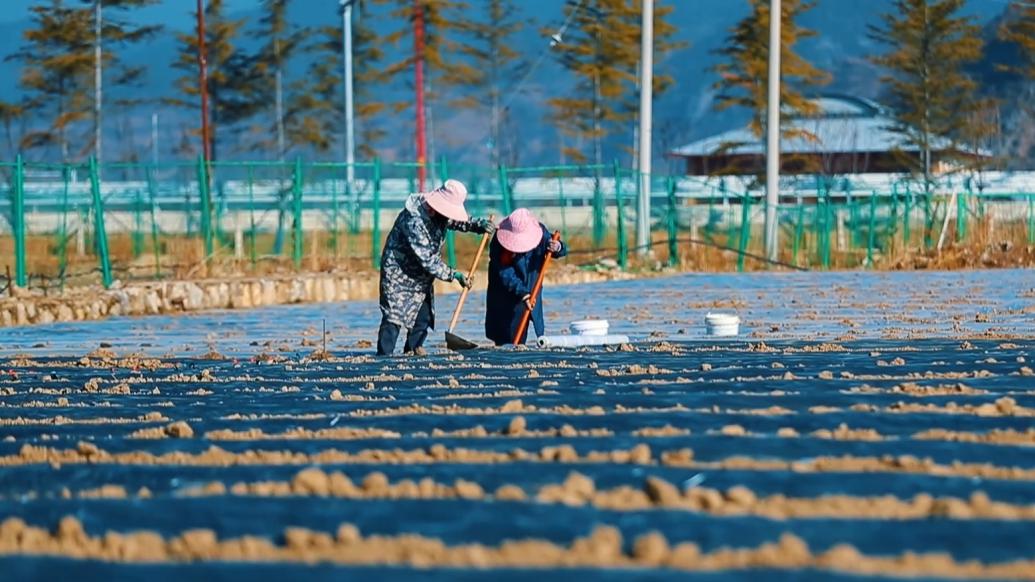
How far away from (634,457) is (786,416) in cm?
110

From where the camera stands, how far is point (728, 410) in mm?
7418

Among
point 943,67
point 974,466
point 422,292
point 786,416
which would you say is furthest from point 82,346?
point 943,67

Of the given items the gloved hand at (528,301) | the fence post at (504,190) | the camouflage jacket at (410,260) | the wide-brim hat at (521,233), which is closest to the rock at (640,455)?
the camouflage jacket at (410,260)

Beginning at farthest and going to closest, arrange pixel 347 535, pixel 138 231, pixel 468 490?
pixel 138 231
pixel 468 490
pixel 347 535

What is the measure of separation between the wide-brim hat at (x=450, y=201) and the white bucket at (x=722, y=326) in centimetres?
257

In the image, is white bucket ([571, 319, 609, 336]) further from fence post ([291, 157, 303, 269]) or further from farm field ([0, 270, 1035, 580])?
fence post ([291, 157, 303, 269])

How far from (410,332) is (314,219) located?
14.8 metres

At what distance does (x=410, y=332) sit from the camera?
1182cm

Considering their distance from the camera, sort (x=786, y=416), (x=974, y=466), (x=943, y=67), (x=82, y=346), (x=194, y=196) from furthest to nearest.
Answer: (x=943, y=67) < (x=194, y=196) < (x=82, y=346) < (x=786, y=416) < (x=974, y=466)

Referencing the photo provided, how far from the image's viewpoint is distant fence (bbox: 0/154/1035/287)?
875 inches

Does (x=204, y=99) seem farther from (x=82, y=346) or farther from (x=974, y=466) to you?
(x=974, y=466)

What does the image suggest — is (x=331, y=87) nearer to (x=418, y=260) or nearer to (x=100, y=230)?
(x=100, y=230)

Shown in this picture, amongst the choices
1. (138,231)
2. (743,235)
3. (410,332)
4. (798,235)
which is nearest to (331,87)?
(798,235)

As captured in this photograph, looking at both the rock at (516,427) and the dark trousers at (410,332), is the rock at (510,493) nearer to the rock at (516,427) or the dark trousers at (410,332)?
the rock at (516,427)
